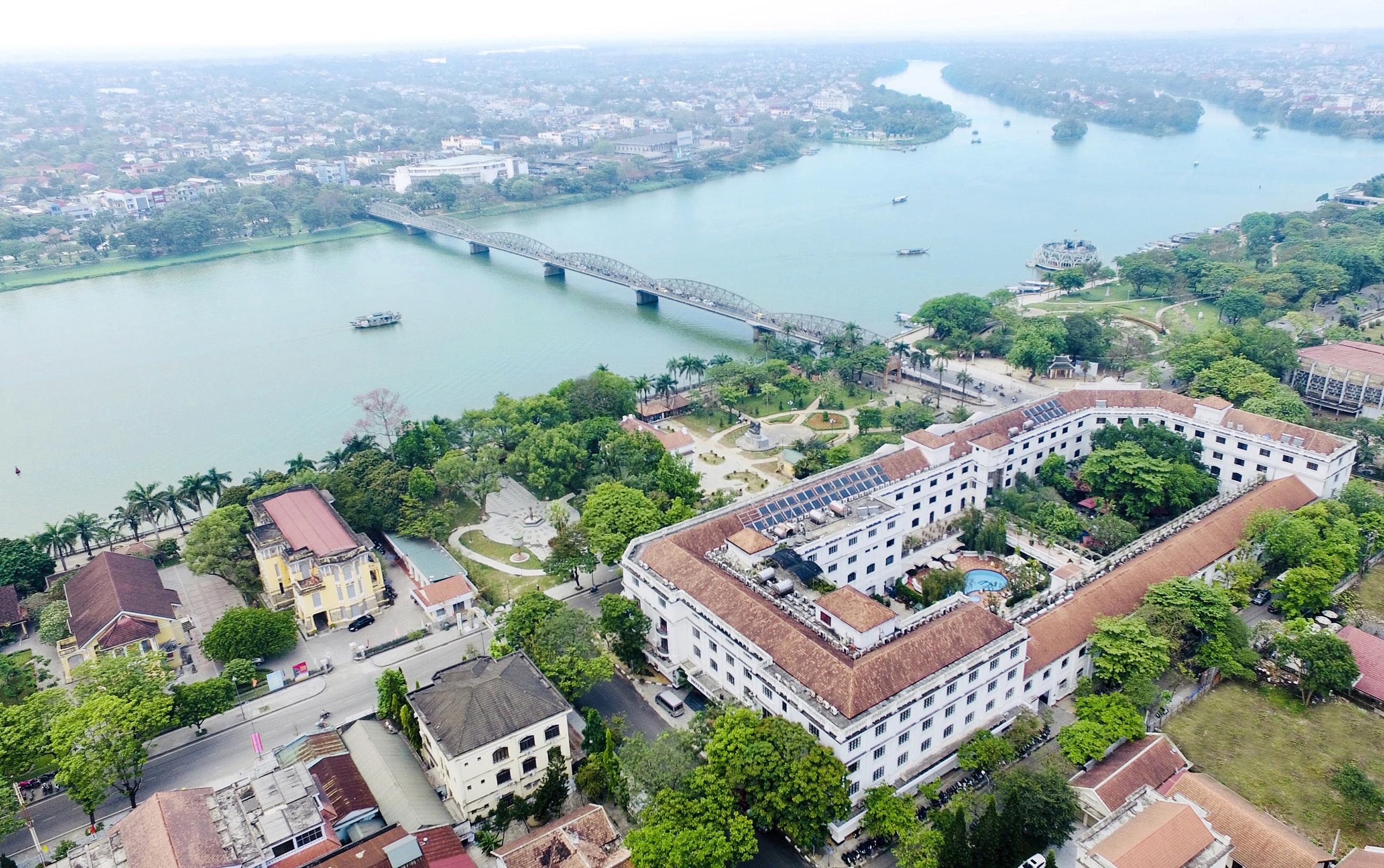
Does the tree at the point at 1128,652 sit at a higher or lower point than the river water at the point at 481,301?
higher

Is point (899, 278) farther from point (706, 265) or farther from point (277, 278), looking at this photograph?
point (277, 278)

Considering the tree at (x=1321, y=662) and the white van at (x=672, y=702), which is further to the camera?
the white van at (x=672, y=702)

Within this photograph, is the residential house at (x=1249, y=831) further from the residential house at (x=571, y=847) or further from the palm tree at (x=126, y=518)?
the palm tree at (x=126, y=518)

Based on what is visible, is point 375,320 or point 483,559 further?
point 375,320

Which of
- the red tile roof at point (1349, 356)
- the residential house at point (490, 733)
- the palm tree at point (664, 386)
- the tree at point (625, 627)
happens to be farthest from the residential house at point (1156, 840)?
the red tile roof at point (1349, 356)

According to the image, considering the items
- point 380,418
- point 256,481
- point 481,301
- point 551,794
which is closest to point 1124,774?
point 551,794

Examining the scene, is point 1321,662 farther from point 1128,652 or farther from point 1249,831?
point 1249,831

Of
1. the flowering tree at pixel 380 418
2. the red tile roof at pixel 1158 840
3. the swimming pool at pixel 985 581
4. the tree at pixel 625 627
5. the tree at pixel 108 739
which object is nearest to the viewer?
the red tile roof at pixel 1158 840
